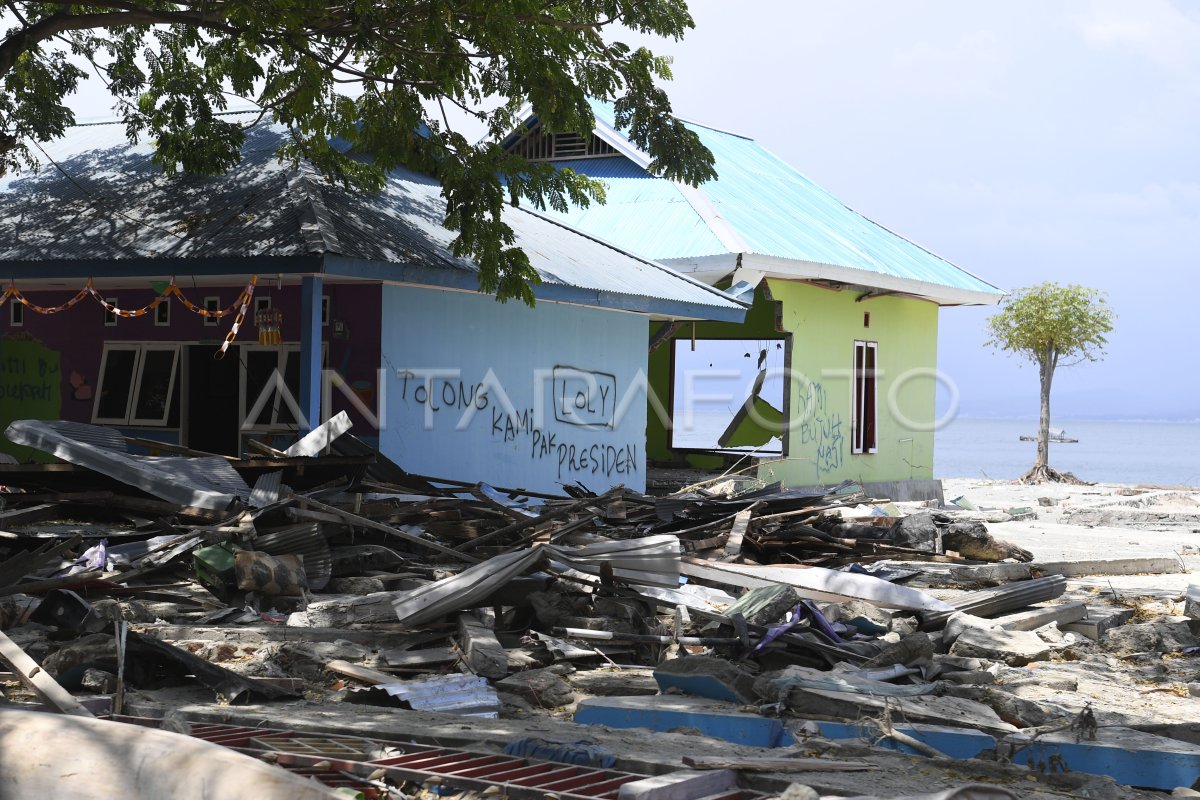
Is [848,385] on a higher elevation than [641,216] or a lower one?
lower

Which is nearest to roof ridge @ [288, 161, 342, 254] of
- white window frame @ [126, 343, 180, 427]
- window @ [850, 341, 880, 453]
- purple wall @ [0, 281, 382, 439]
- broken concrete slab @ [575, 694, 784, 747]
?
purple wall @ [0, 281, 382, 439]

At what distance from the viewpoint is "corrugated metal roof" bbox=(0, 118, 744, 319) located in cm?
1295

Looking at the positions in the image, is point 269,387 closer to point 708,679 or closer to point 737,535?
point 737,535

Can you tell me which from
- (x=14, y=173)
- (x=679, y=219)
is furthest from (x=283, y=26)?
(x=679, y=219)

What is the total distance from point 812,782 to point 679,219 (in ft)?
55.5

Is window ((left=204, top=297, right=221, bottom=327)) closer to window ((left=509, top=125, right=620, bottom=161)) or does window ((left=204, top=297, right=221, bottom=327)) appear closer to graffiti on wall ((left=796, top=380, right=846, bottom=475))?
window ((left=509, top=125, right=620, bottom=161))

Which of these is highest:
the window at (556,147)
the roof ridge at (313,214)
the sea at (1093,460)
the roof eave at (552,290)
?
the window at (556,147)

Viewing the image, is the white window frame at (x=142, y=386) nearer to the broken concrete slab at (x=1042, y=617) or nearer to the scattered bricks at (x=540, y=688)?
the scattered bricks at (x=540, y=688)

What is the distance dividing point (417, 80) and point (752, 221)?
9.49m

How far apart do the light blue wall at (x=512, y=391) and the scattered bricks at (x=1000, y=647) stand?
7.76 metres

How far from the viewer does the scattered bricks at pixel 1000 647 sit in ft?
26.4

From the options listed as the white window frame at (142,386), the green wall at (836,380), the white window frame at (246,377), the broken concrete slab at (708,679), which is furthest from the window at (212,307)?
the broken concrete slab at (708,679)

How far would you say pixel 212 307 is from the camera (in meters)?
15.3

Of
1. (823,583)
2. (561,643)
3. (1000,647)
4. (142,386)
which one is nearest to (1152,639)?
(1000,647)
